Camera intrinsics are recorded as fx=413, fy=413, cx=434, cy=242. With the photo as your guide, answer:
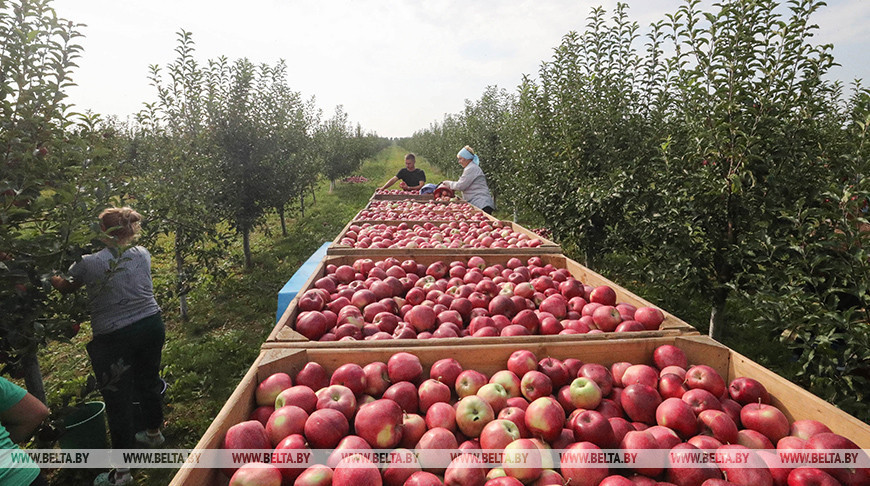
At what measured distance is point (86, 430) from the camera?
12.2ft

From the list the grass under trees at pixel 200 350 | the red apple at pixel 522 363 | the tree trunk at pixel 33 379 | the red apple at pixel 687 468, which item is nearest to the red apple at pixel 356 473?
the red apple at pixel 522 363

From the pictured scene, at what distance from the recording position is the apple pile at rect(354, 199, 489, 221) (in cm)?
775

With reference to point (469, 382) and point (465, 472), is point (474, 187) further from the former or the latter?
point (465, 472)

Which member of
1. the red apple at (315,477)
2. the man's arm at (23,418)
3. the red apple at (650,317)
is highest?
the red apple at (650,317)

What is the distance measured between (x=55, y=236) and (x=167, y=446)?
2787 mm

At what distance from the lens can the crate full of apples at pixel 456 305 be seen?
2.83m

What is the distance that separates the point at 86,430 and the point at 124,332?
0.90m

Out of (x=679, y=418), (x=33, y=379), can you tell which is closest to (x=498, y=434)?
(x=679, y=418)

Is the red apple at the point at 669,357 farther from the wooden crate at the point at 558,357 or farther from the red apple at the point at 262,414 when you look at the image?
the red apple at the point at 262,414

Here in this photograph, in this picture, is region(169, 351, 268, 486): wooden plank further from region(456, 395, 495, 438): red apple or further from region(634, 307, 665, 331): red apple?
region(634, 307, 665, 331): red apple

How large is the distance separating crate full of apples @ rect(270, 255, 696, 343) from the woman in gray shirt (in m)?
1.77

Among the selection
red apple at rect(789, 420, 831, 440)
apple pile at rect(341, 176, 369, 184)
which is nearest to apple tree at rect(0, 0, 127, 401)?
red apple at rect(789, 420, 831, 440)

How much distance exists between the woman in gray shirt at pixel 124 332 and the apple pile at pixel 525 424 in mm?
2550

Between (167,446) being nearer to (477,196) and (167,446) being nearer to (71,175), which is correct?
(71,175)
